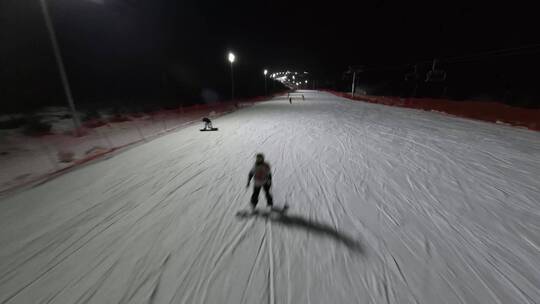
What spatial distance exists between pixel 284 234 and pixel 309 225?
0.52 m

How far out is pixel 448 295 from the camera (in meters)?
2.72

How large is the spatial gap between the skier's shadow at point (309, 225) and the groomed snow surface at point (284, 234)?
29 mm

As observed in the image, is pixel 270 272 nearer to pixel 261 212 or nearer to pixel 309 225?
pixel 309 225

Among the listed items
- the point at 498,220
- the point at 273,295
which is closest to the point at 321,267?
the point at 273,295

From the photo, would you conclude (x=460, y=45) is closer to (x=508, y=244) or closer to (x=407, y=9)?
(x=407, y=9)

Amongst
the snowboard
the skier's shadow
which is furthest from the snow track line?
the snowboard

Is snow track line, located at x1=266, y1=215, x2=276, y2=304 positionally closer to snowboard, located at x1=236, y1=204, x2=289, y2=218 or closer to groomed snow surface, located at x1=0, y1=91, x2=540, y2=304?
groomed snow surface, located at x1=0, y1=91, x2=540, y2=304

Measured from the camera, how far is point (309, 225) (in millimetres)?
3977

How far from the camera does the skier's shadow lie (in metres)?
3.56

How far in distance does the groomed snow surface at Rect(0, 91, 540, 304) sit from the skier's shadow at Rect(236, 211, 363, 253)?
0.10 feet

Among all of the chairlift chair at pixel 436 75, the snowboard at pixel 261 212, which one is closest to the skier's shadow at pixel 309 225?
the snowboard at pixel 261 212

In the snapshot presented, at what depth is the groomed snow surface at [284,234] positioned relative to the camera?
9.20 ft

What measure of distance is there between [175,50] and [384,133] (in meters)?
56.4

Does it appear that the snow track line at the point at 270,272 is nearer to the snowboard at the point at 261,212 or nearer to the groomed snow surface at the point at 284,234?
the groomed snow surface at the point at 284,234
